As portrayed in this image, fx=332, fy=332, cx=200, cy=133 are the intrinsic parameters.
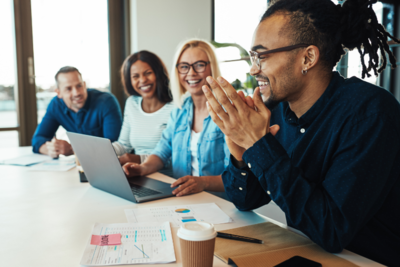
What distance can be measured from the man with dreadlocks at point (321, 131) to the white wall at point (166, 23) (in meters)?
2.90

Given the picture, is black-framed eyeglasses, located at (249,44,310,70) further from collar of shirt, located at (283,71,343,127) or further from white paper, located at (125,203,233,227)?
white paper, located at (125,203,233,227)

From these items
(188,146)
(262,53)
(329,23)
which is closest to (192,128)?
(188,146)

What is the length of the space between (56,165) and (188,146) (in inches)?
30.2

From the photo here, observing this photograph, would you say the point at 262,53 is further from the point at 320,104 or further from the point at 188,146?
the point at 188,146

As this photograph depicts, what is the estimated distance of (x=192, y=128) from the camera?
1998mm

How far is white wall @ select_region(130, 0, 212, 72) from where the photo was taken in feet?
12.3

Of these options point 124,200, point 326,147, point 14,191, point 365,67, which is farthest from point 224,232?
point 14,191

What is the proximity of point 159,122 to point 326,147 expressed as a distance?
5.29ft

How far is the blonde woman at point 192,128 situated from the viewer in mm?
1809

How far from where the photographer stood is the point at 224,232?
0.90m

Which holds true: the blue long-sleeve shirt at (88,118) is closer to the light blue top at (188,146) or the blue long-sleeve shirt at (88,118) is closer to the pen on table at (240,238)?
the light blue top at (188,146)

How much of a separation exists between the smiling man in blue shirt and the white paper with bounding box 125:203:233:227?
1665 millimetres

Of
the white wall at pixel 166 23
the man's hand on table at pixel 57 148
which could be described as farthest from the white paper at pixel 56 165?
the white wall at pixel 166 23

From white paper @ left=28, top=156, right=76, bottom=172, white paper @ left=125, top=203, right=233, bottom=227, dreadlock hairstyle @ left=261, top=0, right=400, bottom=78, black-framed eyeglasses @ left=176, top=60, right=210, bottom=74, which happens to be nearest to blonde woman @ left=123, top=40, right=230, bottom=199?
black-framed eyeglasses @ left=176, top=60, right=210, bottom=74
